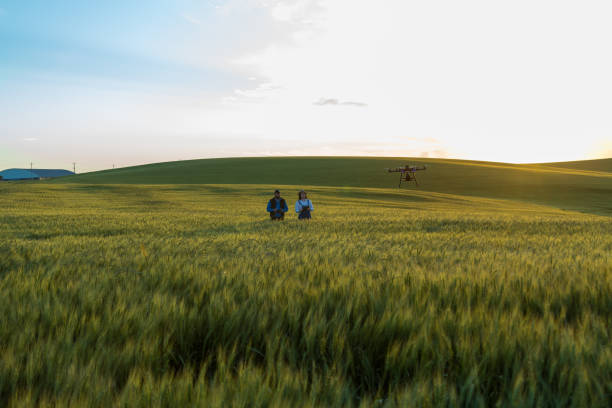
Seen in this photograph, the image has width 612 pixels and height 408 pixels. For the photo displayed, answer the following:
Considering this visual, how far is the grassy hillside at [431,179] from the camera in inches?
1929

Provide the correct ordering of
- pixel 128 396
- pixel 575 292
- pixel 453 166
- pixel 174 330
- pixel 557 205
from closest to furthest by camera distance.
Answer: pixel 128 396
pixel 174 330
pixel 575 292
pixel 557 205
pixel 453 166

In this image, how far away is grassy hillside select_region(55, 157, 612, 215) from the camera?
4900 centimetres

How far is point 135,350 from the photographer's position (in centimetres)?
151

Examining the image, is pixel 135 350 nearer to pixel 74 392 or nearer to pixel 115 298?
pixel 74 392

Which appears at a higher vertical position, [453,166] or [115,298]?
[453,166]

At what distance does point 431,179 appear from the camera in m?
66.8

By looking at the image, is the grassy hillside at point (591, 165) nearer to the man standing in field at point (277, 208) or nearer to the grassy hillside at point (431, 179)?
the grassy hillside at point (431, 179)

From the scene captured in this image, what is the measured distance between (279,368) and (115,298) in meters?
1.53

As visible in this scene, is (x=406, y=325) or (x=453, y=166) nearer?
(x=406, y=325)

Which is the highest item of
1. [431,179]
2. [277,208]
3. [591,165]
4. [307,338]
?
[591,165]

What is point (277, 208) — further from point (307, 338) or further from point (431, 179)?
point (431, 179)

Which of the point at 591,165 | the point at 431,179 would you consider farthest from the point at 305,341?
the point at 591,165

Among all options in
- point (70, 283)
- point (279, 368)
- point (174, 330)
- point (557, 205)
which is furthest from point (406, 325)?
point (557, 205)

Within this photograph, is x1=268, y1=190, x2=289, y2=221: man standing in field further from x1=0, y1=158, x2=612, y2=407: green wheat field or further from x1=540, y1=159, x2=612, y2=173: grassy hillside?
x1=540, y1=159, x2=612, y2=173: grassy hillside
